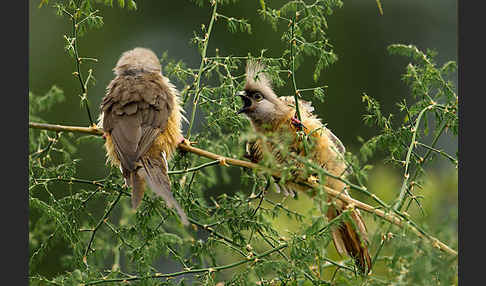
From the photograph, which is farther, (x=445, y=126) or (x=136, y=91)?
(x=136, y=91)

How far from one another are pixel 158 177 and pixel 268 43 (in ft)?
16.6

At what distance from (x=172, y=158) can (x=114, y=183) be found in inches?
14.1

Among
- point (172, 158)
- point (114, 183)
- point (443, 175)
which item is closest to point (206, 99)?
point (172, 158)

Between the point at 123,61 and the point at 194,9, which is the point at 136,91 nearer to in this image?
the point at 123,61

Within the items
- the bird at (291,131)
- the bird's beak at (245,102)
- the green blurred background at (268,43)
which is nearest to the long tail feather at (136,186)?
the bird at (291,131)

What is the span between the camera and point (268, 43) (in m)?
8.04

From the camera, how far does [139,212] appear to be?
10.6 feet

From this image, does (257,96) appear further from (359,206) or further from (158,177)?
(359,206)

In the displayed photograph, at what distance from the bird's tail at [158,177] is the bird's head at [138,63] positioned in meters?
0.80

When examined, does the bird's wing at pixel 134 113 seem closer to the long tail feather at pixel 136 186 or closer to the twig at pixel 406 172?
the long tail feather at pixel 136 186

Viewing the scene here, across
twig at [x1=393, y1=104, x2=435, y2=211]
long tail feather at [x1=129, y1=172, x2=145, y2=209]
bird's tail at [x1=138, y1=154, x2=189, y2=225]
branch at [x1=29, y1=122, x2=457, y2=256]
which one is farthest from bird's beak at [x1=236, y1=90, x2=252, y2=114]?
twig at [x1=393, y1=104, x2=435, y2=211]

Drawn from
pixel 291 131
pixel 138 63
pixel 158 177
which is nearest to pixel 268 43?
pixel 138 63

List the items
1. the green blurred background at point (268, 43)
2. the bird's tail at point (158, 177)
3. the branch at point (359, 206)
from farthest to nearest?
the green blurred background at point (268, 43)
the bird's tail at point (158, 177)
the branch at point (359, 206)

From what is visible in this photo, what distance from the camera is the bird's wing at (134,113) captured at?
341 cm
